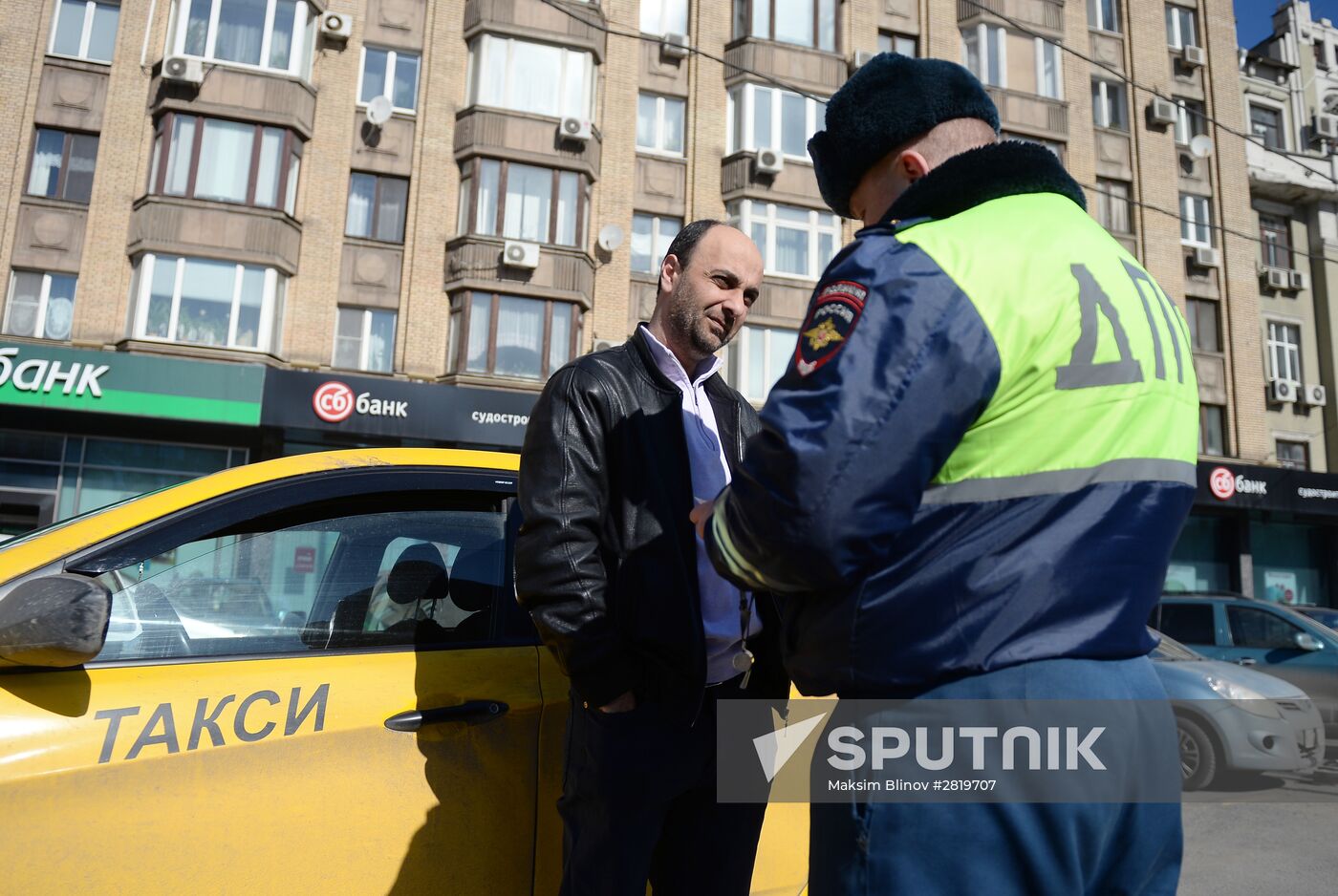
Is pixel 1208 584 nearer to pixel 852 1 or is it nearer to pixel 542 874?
pixel 852 1

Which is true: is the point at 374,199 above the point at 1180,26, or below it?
below

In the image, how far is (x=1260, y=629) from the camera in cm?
884

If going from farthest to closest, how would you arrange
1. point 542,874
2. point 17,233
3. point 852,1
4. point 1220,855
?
point 852,1
point 17,233
point 1220,855
point 542,874

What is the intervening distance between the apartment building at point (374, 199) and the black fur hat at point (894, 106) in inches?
524

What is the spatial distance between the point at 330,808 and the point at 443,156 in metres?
18.3

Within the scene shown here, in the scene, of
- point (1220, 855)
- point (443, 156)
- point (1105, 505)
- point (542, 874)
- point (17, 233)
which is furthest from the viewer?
point (443, 156)

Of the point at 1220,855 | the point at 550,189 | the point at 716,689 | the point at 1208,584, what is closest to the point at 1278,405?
the point at 1208,584

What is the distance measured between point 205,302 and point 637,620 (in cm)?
1694

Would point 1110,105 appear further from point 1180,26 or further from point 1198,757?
point 1198,757

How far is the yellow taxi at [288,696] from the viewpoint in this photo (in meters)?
1.91

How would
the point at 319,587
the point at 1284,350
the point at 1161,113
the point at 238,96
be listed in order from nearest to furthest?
the point at 319,587
the point at 238,96
the point at 1161,113
the point at 1284,350

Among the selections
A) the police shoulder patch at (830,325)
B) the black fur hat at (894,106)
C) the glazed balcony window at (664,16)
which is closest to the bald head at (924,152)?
the black fur hat at (894,106)

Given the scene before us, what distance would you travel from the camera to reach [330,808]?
206 centimetres

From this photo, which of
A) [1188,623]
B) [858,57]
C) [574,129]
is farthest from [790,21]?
[1188,623]
